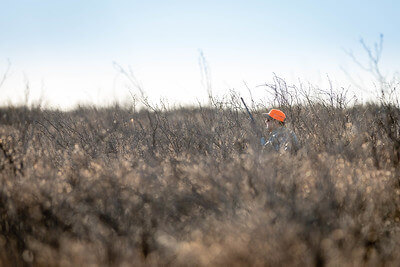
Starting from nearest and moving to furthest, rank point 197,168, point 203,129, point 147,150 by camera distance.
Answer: point 197,168 → point 147,150 → point 203,129

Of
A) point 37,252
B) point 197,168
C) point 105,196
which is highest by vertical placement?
point 197,168

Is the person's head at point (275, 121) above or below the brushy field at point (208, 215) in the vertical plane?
above

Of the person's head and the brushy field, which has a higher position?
the person's head

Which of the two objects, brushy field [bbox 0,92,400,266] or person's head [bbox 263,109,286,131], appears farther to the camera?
person's head [bbox 263,109,286,131]

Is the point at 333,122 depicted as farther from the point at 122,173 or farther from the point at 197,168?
the point at 122,173

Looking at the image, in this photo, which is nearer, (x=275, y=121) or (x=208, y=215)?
(x=208, y=215)

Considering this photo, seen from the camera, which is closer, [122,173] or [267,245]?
[267,245]

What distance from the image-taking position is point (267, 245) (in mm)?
1865

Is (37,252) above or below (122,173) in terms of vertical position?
below

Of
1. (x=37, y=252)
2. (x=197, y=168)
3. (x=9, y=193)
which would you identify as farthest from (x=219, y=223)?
(x=9, y=193)

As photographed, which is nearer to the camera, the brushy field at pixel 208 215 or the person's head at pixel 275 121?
the brushy field at pixel 208 215

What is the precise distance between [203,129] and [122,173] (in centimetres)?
239

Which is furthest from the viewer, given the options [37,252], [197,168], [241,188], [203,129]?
[203,129]

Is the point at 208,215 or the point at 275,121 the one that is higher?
the point at 275,121
